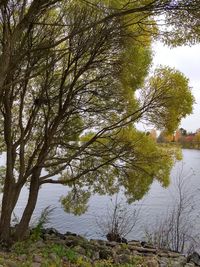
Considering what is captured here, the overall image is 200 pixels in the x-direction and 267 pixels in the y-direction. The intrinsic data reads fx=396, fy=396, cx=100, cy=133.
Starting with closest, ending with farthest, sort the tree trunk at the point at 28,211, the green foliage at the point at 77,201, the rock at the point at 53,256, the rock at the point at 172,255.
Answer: the rock at the point at 53,256
the tree trunk at the point at 28,211
the rock at the point at 172,255
the green foliage at the point at 77,201

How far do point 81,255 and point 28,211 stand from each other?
1591 millimetres

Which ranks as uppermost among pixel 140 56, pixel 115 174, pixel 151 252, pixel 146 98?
pixel 140 56

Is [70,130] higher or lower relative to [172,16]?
lower

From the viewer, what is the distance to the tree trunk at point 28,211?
328 inches

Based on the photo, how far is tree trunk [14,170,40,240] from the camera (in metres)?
8.34

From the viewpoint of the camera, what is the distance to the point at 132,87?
8531mm

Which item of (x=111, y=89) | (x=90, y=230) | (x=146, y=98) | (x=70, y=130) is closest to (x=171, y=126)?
(x=146, y=98)

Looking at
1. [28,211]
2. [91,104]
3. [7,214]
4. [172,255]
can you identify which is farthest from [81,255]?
[91,104]

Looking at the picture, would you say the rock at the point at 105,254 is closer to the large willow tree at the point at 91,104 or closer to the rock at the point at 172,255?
the large willow tree at the point at 91,104

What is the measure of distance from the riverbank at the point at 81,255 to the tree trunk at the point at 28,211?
244 millimetres

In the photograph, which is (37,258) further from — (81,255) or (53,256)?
(81,255)

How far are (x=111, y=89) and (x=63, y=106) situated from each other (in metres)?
1.09

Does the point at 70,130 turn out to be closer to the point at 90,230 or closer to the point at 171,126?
the point at 171,126

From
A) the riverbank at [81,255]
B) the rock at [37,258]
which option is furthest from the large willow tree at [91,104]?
the rock at [37,258]
